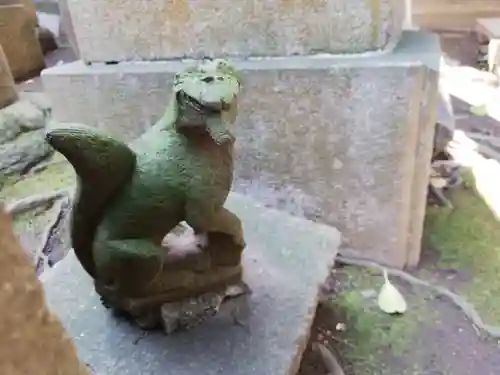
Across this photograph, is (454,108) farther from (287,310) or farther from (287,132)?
(287,310)

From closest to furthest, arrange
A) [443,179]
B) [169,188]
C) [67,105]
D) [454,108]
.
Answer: [169,188] < [67,105] < [443,179] < [454,108]

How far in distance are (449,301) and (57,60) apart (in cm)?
210

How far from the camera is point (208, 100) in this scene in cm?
77

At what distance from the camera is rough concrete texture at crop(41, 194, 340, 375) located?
831mm

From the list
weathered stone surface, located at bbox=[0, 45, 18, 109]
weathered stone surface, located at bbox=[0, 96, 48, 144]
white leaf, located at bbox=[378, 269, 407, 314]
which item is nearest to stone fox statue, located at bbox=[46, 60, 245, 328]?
white leaf, located at bbox=[378, 269, 407, 314]

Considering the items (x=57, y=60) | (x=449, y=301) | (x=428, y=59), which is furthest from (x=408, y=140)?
(x=57, y=60)

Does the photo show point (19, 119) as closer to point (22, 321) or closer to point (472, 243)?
point (472, 243)

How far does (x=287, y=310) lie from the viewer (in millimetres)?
931

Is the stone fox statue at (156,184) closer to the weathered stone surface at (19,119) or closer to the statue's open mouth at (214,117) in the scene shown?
the statue's open mouth at (214,117)

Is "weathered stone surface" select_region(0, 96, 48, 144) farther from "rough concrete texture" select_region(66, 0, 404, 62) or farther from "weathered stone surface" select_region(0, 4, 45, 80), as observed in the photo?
"weathered stone surface" select_region(0, 4, 45, 80)

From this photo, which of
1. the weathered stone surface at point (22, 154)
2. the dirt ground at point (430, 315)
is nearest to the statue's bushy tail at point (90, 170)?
the dirt ground at point (430, 315)

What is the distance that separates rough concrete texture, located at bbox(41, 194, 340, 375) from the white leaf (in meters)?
0.18

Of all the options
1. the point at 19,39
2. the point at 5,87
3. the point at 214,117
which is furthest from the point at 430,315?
the point at 19,39

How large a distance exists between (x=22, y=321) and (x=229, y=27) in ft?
2.77
